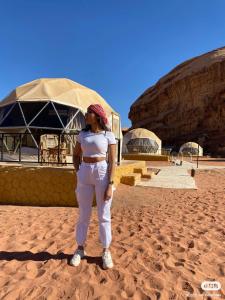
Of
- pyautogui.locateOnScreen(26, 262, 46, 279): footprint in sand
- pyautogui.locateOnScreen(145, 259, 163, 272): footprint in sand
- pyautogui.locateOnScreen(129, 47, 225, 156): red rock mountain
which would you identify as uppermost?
pyautogui.locateOnScreen(129, 47, 225, 156): red rock mountain

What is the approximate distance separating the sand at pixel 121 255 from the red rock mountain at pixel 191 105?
41474 mm

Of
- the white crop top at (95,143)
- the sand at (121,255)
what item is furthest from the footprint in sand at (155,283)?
the white crop top at (95,143)

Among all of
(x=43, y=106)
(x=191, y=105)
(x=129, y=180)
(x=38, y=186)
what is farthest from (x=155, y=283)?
(x=191, y=105)

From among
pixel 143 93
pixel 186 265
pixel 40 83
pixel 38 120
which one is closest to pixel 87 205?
pixel 186 265

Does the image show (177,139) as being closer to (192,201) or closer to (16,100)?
(16,100)

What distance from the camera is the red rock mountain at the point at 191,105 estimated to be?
50969 millimetres

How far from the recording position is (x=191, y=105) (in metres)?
56.3

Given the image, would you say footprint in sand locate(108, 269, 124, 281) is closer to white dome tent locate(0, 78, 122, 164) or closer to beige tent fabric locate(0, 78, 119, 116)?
white dome tent locate(0, 78, 122, 164)

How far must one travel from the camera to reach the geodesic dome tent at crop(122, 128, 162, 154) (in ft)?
127

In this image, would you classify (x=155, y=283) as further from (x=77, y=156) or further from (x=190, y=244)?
(x=77, y=156)

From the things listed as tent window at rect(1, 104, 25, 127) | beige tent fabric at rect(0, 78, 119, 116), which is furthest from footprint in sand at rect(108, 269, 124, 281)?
tent window at rect(1, 104, 25, 127)

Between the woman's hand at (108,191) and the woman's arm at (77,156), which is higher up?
the woman's arm at (77,156)

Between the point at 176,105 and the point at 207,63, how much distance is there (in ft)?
31.7

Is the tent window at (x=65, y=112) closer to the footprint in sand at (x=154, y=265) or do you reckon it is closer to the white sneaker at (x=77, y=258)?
the white sneaker at (x=77, y=258)
